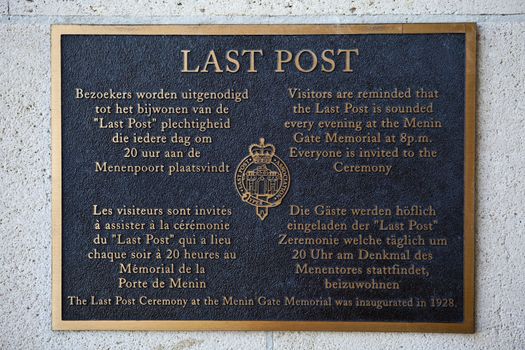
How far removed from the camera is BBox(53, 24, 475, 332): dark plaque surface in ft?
8.58

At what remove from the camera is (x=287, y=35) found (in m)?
2.63

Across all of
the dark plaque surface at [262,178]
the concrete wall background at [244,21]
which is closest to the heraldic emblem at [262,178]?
the dark plaque surface at [262,178]

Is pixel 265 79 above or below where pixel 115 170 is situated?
above

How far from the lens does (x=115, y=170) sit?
2.65 meters

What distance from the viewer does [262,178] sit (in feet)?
8.68

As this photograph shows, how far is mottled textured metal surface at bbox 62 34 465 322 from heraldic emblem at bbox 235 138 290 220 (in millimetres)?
43

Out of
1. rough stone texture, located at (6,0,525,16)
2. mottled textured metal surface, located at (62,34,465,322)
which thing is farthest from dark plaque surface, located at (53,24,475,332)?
rough stone texture, located at (6,0,525,16)

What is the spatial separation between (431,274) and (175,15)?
6.99 ft

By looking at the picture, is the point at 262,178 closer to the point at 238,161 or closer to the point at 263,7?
the point at 238,161

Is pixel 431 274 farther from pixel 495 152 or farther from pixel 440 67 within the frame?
pixel 440 67

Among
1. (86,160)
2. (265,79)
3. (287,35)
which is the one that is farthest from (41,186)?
(287,35)

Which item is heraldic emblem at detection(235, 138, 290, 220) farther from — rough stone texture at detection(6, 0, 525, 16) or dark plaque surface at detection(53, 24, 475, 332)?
rough stone texture at detection(6, 0, 525, 16)

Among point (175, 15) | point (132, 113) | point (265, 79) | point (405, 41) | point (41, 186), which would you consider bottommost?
point (41, 186)

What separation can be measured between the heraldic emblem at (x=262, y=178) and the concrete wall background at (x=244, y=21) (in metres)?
0.77
